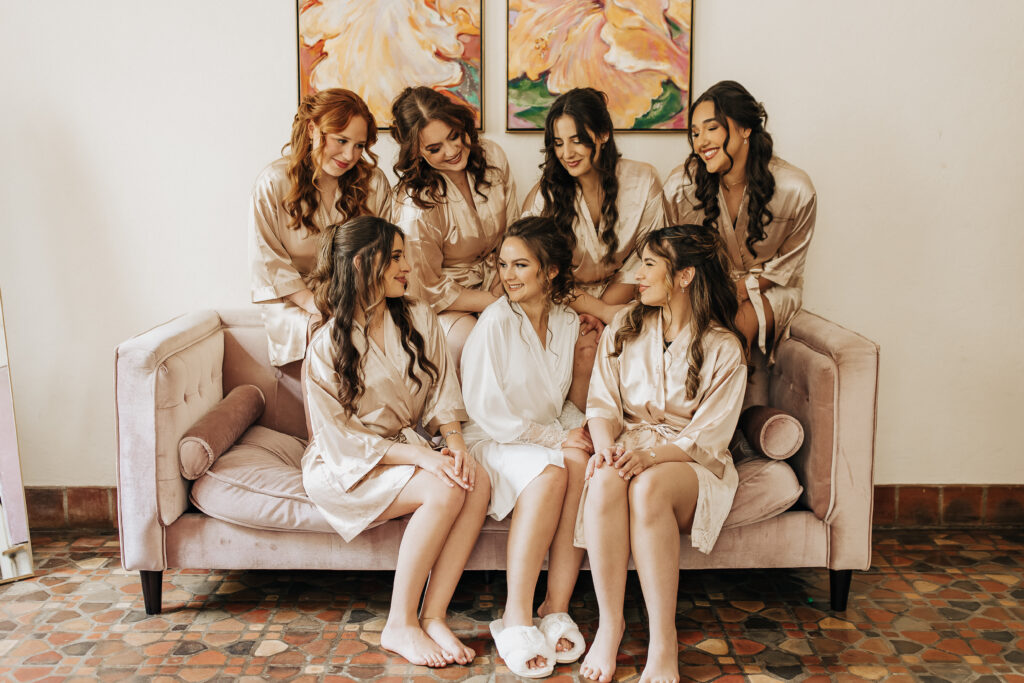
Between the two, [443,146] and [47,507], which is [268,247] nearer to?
[443,146]

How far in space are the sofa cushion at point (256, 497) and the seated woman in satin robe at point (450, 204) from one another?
2.17 ft

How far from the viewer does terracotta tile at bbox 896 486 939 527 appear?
3.14 m

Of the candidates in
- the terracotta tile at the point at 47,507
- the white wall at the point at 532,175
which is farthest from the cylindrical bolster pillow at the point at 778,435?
the terracotta tile at the point at 47,507

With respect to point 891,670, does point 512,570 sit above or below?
above

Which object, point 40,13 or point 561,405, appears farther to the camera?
point 40,13

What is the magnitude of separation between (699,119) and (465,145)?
0.72 metres

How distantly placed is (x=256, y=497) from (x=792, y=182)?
1.81 metres

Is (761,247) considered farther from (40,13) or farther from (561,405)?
(40,13)

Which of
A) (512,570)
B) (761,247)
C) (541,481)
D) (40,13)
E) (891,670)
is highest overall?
(40,13)

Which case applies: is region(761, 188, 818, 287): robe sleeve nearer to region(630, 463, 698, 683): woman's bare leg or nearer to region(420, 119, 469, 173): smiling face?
region(630, 463, 698, 683): woman's bare leg

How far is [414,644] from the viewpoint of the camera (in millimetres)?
2176

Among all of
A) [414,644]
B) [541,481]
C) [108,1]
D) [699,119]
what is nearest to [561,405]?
[541,481]

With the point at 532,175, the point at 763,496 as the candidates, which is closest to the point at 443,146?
the point at 532,175

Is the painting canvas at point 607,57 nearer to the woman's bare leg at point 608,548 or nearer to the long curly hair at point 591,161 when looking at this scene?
the long curly hair at point 591,161
